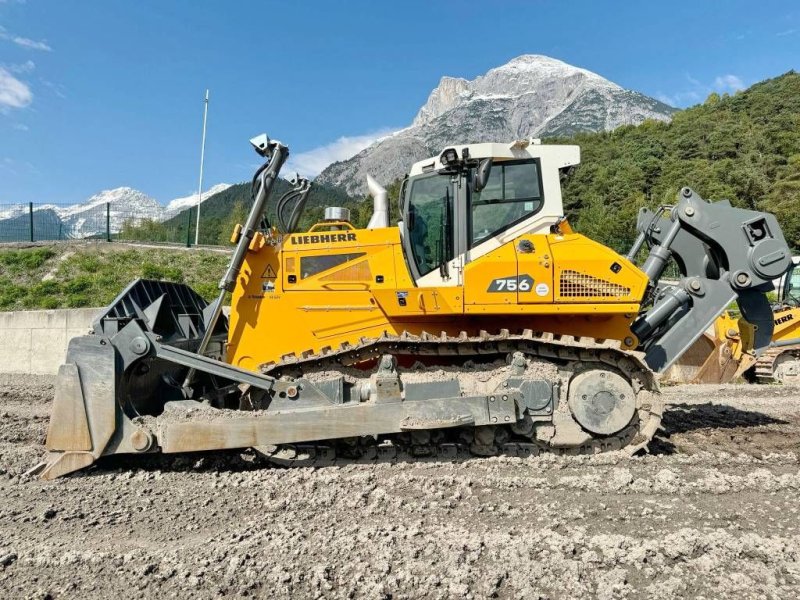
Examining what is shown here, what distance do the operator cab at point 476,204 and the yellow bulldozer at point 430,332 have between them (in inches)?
0.6

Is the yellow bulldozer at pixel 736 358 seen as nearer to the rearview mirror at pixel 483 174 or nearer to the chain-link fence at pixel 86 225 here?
the rearview mirror at pixel 483 174

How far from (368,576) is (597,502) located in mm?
1918

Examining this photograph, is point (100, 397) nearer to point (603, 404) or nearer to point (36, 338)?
point (603, 404)

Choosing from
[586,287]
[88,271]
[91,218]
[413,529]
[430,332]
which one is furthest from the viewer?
[91,218]

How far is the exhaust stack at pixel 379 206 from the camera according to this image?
614cm

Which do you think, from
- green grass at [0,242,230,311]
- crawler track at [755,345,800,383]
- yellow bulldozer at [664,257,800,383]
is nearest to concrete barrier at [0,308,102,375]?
green grass at [0,242,230,311]

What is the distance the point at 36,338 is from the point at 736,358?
14.8m

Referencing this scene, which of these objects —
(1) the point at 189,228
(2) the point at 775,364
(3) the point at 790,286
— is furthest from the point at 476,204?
(1) the point at 189,228

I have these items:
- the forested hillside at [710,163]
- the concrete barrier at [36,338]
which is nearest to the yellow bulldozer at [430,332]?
the concrete barrier at [36,338]

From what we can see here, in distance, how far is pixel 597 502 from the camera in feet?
13.2

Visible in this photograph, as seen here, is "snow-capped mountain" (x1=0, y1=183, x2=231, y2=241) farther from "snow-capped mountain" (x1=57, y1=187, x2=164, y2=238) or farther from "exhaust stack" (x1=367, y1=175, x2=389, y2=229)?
"exhaust stack" (x1=367, y1=175, x2=389, y2=229)

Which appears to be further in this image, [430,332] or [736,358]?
[736,358]

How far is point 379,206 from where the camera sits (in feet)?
20.4

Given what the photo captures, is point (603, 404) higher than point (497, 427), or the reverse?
point (603, 404)
